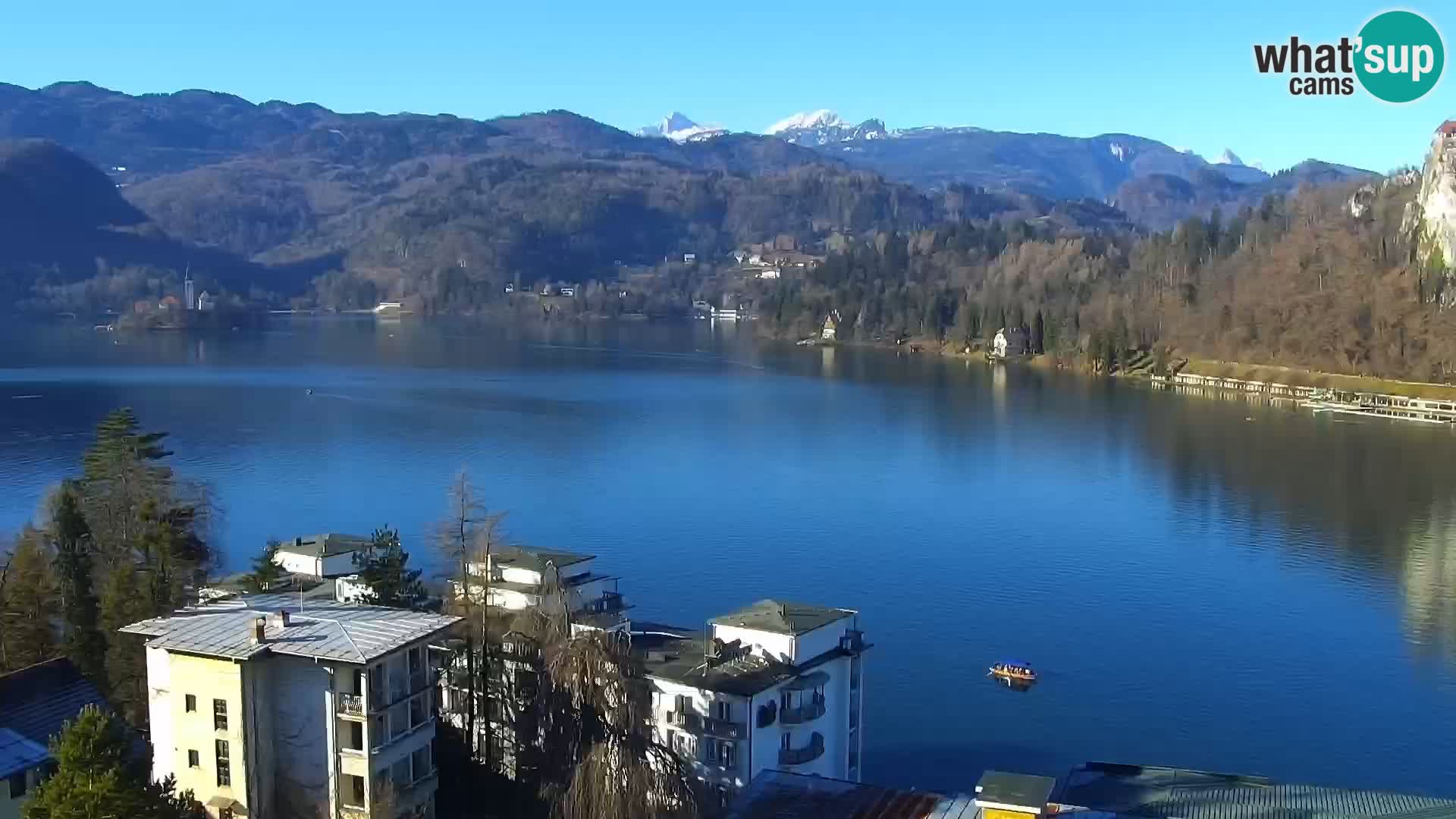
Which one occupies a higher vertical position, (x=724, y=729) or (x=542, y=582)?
(x=542, y=582)

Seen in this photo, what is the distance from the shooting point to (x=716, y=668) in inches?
189

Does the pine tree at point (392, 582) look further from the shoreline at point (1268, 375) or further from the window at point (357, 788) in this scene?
the shoreline at point (1268, 375)

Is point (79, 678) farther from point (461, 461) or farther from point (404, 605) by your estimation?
point (461, 461)

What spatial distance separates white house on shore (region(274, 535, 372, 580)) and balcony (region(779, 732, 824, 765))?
2.49 metres

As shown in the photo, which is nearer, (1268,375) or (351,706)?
(351,706)

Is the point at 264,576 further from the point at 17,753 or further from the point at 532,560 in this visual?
the point at 17,753

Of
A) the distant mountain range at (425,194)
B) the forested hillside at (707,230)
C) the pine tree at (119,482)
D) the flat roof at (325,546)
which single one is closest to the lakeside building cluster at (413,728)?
the flat roof at (325,546)

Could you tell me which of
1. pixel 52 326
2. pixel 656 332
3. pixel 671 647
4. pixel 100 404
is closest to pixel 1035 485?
pixel 671 647

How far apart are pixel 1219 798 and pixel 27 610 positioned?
445cm

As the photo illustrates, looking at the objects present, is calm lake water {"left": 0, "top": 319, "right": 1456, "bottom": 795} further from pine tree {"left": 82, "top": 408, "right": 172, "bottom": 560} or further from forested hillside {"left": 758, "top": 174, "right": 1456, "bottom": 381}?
forested hillside {"left": 758, "top": 174, "right": 1456, "bottom": 381}

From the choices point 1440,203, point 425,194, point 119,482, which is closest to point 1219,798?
point 119,482

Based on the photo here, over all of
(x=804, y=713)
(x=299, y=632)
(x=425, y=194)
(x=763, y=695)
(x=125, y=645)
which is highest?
(x=425, y=194)

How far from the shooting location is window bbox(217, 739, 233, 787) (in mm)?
3867

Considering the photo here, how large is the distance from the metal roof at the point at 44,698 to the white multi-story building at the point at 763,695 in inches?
71.6
